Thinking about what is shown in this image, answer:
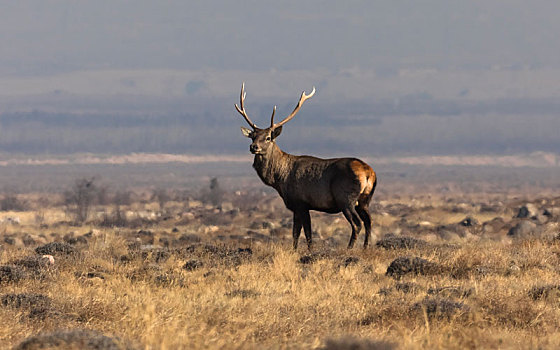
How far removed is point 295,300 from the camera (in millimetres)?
10648

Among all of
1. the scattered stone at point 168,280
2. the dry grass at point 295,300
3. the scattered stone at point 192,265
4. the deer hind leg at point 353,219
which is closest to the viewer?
the dry grass at point 295,300

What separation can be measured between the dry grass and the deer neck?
203 centimetres

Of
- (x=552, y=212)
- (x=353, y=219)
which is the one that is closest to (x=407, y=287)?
(x=353, y=219)

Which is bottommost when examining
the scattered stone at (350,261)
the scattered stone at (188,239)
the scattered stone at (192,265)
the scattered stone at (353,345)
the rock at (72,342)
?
the scattered stone at (188,239)

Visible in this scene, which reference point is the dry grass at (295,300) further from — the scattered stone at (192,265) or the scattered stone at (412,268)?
the scattered stone at (412,268)

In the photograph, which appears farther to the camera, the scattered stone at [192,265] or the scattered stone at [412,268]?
the scattered stone at [192,265]

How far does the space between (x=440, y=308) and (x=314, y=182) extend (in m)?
7.77

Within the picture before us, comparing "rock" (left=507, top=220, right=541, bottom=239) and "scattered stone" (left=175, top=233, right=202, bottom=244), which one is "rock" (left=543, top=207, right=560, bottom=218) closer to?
"rock" (left=507, top=220, right=541, bottom=239)

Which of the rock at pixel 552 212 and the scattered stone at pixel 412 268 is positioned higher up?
the scattered stone at pixel 412 268

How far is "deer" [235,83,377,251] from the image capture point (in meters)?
16.8

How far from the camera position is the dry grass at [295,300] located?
835 centimetres

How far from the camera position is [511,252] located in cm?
1569

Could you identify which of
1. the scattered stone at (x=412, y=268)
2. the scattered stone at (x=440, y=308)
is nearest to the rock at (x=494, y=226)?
the scattered stone at (x=412, y=268)

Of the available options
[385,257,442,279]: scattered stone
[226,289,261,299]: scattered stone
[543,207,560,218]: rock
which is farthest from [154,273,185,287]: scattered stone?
[543,207,560,218]: rock
